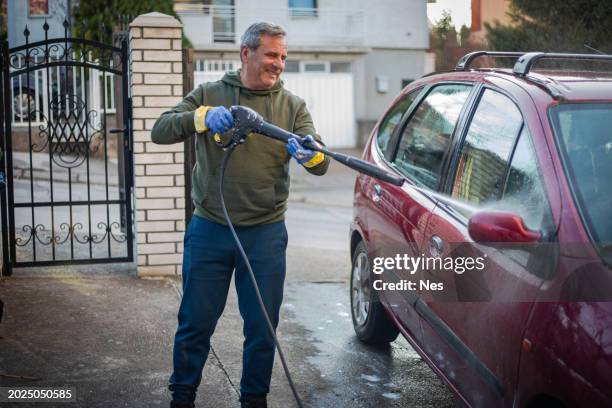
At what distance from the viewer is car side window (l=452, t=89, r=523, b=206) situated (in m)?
3.60

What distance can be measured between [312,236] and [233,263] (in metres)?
6.60

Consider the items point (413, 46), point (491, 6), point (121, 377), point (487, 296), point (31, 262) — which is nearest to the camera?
point (487, 296)

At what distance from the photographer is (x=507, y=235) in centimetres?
297

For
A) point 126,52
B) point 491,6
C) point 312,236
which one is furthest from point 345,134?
point 126,52

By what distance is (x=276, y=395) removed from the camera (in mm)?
4508

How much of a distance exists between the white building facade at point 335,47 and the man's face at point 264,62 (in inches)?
783

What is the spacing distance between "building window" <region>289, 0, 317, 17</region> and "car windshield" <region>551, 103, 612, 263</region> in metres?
23.5

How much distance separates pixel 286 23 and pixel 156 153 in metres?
20.1

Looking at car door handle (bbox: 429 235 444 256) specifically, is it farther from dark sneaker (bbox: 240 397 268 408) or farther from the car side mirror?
dark sneaker (bbox: 240 397 268 408)

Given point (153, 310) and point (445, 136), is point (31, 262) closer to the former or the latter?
point (153, 310)

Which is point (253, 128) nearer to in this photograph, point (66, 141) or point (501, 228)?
point (501, 228)

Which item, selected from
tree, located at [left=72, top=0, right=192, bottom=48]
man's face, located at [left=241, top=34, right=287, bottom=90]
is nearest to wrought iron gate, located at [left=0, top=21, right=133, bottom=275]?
man's face, located at [left=241, top=34, right=287, bottom=90]

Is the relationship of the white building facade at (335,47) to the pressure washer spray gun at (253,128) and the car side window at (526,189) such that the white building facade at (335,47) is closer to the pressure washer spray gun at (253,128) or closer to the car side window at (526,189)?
the pressure washer spray gun at (253,128)

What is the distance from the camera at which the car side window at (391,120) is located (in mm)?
5219
